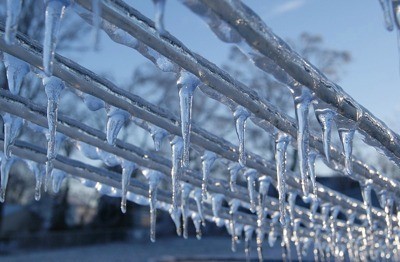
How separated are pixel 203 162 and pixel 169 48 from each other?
1.31 m

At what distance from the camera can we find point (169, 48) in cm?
170

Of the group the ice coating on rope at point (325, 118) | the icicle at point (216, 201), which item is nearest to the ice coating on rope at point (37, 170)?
the icicle at point (216, 201)

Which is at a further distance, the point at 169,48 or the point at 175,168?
the point at 175,168

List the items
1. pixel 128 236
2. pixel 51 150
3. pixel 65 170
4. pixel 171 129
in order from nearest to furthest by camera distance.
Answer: pixel 51 150 → pixel 171 129 → pixel 65 170 → pixel 128 236

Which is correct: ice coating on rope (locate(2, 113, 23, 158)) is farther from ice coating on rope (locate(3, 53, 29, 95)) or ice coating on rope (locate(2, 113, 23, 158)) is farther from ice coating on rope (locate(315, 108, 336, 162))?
ice coating on rope (locate(315, 108, 336, 162))

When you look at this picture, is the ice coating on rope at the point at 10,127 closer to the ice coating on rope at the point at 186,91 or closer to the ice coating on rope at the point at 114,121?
the ice coating on rope at the point at 114,121

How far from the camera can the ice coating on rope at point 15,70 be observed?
1924 millimetres

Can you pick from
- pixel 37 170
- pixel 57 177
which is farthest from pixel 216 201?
pixel 37 170

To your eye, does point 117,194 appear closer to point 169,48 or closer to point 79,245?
point 169,48

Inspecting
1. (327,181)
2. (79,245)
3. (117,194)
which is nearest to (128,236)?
(79,245)

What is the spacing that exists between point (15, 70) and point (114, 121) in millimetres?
481

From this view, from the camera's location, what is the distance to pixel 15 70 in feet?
6.36

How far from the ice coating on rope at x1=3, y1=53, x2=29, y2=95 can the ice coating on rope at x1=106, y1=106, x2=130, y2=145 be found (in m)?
0.42

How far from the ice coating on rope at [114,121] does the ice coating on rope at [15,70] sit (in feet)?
1.37
